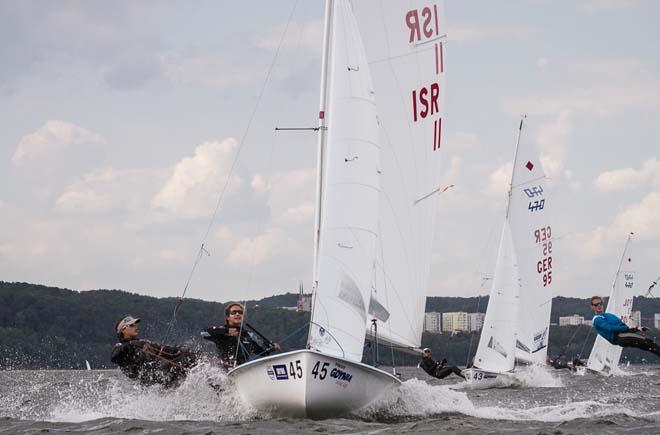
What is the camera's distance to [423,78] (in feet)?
63.5

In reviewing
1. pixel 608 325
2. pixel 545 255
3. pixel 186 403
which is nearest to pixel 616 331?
pixel 608 325

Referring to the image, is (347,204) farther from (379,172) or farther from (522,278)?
(522,278)

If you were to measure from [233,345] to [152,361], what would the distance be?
122 cm

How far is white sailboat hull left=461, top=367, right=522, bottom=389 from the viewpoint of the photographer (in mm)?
31827

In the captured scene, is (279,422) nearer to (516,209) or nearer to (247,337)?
(247,337)

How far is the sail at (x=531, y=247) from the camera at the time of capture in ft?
113

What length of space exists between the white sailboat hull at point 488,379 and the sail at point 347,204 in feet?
56.3

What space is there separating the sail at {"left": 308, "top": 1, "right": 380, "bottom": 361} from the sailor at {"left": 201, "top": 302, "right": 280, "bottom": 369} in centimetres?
115

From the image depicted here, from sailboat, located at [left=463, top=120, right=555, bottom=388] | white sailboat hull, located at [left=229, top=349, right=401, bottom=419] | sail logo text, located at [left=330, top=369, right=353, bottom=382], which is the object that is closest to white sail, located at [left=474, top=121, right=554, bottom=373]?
sailboat, located at [left=463, top=120, right=555, bottom=388]

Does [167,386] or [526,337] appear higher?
[526,337]

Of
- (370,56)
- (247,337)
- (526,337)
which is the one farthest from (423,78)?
(526,337)

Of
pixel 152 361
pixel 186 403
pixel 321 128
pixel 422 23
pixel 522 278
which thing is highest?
pixel 422 23

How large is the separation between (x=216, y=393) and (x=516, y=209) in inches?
819

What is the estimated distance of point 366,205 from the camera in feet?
50.3
